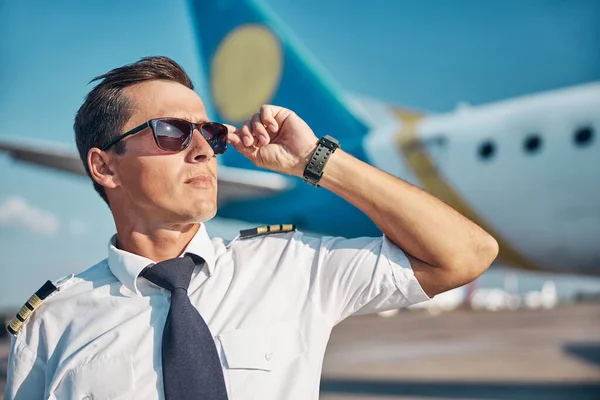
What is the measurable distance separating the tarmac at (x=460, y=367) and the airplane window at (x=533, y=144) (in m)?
2.33

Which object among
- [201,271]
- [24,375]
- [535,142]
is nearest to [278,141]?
[201,271]

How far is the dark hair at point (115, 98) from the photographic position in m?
1.39

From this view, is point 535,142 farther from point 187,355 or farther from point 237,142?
point 187,355

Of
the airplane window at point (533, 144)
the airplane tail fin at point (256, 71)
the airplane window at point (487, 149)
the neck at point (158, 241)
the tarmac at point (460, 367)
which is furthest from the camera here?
the airplane tail fin at point (256, 71)

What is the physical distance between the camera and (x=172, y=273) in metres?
1.29

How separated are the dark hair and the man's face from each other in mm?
18

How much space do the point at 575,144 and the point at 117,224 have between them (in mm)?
4285

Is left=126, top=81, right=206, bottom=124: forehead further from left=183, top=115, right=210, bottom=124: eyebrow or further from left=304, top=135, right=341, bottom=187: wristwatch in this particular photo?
left=304, top=135, right=341, bottom=187: wristwatch

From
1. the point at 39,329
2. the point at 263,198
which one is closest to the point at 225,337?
the point at 39,329

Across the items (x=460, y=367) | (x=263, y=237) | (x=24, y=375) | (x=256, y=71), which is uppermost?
(x=256, y=71)

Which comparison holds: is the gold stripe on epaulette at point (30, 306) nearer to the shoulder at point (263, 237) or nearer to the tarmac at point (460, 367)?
the shoulder at point (263, 237)

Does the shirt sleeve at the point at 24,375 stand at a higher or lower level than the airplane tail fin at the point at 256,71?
lower

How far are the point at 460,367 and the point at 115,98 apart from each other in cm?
781

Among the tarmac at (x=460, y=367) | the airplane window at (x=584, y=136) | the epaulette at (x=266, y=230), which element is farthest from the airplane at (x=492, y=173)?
the epaulette at (x=266, y=230)
